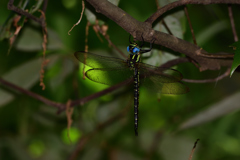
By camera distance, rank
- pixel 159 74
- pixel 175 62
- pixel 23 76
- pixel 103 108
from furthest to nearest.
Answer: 1. pixel 103 108
2. pixel 23 76
3. pixel 159 74
4. pixel 175 62

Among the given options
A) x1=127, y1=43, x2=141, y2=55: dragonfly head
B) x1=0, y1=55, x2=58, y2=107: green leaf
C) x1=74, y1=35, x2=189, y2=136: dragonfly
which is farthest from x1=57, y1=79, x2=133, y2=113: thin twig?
x1=0, y1=55, x2=58, y2=107: green leaf

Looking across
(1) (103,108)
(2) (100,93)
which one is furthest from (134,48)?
(1) (103,108)

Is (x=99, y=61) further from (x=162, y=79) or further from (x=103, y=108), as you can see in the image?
(x=103, y=108)

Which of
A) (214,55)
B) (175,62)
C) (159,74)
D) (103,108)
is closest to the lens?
(214,55)

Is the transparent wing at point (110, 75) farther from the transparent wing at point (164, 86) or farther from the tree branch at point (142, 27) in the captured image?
the tree branch at point (142, 27)

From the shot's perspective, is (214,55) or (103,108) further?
(103,108)

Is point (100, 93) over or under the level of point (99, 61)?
under

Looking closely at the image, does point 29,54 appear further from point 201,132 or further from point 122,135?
point 201,132

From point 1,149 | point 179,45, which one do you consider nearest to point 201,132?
point 1,149
